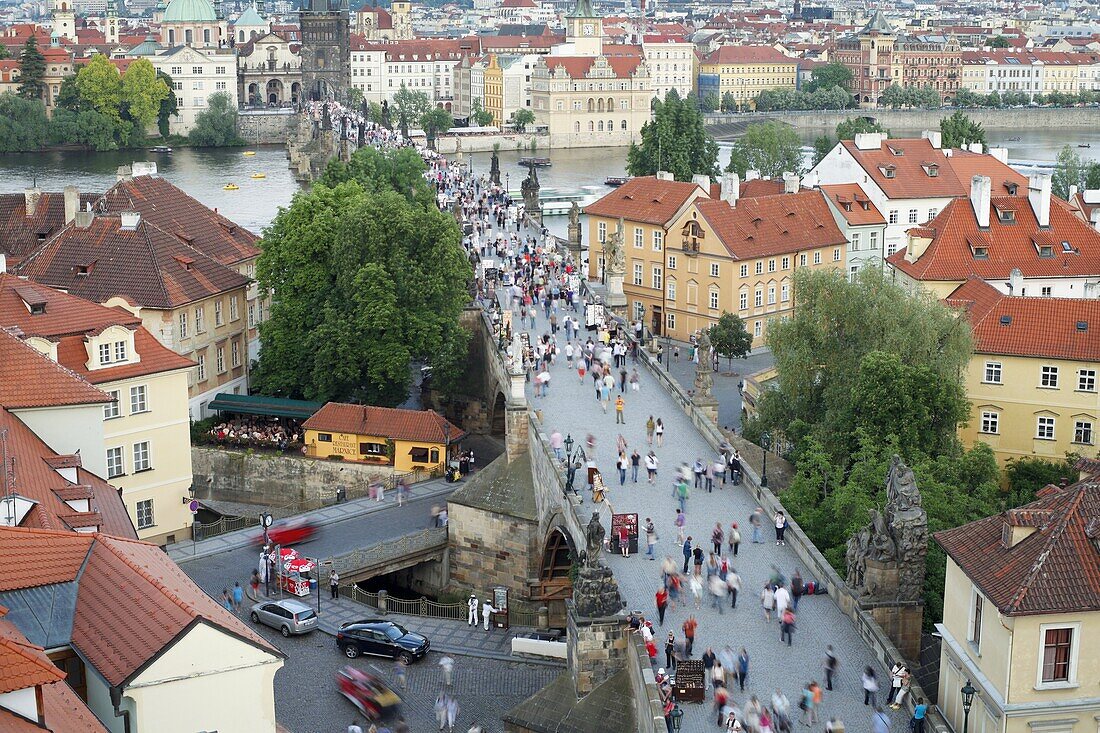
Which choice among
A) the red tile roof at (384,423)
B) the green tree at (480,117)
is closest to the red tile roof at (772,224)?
the red tile roof at (384,423)

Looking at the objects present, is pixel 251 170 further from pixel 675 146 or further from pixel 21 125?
pixel 675 146

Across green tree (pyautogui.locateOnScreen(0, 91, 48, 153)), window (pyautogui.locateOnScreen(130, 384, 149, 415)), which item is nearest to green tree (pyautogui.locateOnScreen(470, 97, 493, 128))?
green tree (pyautogui.locateOnScreen(0, 91, 48, 153))

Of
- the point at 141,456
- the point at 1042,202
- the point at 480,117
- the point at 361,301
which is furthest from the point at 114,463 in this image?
Result: the point at 480,117

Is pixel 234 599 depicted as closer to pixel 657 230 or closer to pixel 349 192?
pixel 349 192

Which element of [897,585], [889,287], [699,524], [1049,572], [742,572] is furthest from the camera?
[889,287]

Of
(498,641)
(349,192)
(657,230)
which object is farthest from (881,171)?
(498,641)

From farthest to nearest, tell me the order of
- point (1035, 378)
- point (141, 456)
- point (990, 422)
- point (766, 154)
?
1. point (766, 154)
2. point (990, 422)
3. point (1035, 378)
4. point (141, 456)
